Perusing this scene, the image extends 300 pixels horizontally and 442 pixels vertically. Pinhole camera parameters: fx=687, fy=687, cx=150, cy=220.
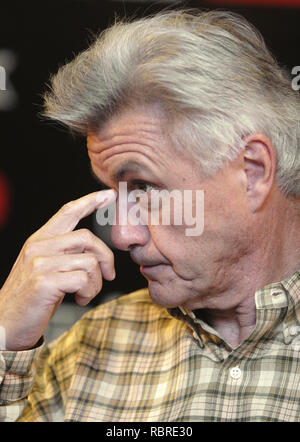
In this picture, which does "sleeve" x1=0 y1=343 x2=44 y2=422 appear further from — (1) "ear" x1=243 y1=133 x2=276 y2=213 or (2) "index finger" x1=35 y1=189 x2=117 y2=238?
(1) "ear" x1=243 y1=133 x2=276 y2=213

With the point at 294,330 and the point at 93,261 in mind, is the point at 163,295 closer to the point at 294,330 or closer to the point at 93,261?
the point at 93,261

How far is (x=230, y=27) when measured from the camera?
71.1 inches

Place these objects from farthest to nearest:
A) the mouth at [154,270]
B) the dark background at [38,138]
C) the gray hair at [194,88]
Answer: the dark background at [38,138], the mouth at [154,270], the gray hair at [194,88]

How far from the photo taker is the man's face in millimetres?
1624

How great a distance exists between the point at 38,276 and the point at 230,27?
0.82m

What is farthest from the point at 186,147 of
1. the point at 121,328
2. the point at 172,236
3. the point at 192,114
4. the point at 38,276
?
the point at 121,328

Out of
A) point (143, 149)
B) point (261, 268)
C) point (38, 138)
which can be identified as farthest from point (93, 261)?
point (38, 138)

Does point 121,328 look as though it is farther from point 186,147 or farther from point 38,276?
point 186,147

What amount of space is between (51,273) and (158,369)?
41cm

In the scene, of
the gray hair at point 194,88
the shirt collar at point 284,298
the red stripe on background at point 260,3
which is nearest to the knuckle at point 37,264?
the gray hair at point 194,88

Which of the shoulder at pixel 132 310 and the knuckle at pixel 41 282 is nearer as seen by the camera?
the knuckle at pixel 41 282

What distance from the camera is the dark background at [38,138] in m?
2.68

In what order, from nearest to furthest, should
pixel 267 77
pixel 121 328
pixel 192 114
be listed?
pixel 192 114 < pixel 267 77 < pixel 121 328

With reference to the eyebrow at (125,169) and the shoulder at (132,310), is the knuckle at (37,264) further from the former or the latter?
the shoulder at (132,310)
